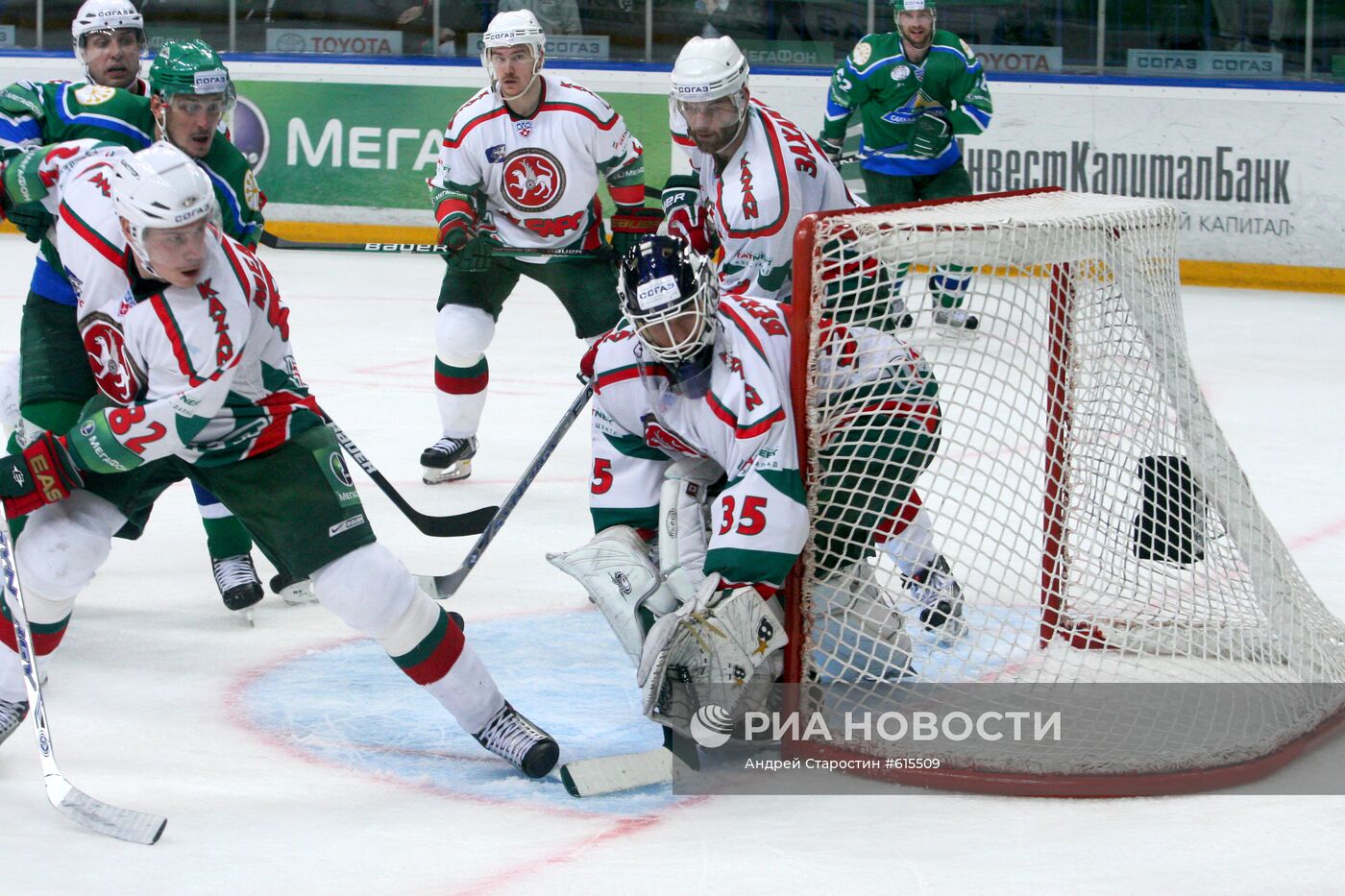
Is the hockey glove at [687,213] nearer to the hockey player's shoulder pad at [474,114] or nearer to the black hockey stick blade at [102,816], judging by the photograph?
the hockey player's shoulder pad at [474,114]

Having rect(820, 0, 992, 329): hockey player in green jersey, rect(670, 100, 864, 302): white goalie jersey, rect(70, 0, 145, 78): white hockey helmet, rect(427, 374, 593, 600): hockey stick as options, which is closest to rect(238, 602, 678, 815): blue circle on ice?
rect(427, 374, 593, 600): hockey stick

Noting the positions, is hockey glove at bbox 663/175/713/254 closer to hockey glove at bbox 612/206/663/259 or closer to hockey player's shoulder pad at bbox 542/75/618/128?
hockey glove at bbox 612/206/663/259

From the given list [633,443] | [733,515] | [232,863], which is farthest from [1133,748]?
[232,863]

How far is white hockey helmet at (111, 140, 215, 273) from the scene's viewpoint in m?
2.37

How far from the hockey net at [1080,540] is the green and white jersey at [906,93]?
3.53 m

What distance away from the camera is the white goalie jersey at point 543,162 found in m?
4.54

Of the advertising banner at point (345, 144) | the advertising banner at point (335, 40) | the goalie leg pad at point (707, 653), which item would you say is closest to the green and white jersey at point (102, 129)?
the goalie leg pad at point (707, 653)

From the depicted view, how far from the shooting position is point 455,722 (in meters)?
2.83

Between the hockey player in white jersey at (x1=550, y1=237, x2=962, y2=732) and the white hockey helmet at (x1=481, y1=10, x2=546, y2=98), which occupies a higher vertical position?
the white hockey helmet at (x1=481, y1=10, x2=546, y2=98)

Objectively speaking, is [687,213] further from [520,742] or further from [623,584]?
[520,742]

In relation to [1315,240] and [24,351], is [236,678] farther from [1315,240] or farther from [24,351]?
[1315,240]

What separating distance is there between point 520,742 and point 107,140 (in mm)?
1517

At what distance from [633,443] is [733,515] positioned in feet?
1.00

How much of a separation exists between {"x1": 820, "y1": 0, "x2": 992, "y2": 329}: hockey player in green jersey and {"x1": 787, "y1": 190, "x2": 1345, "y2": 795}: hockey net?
3.52 meters
